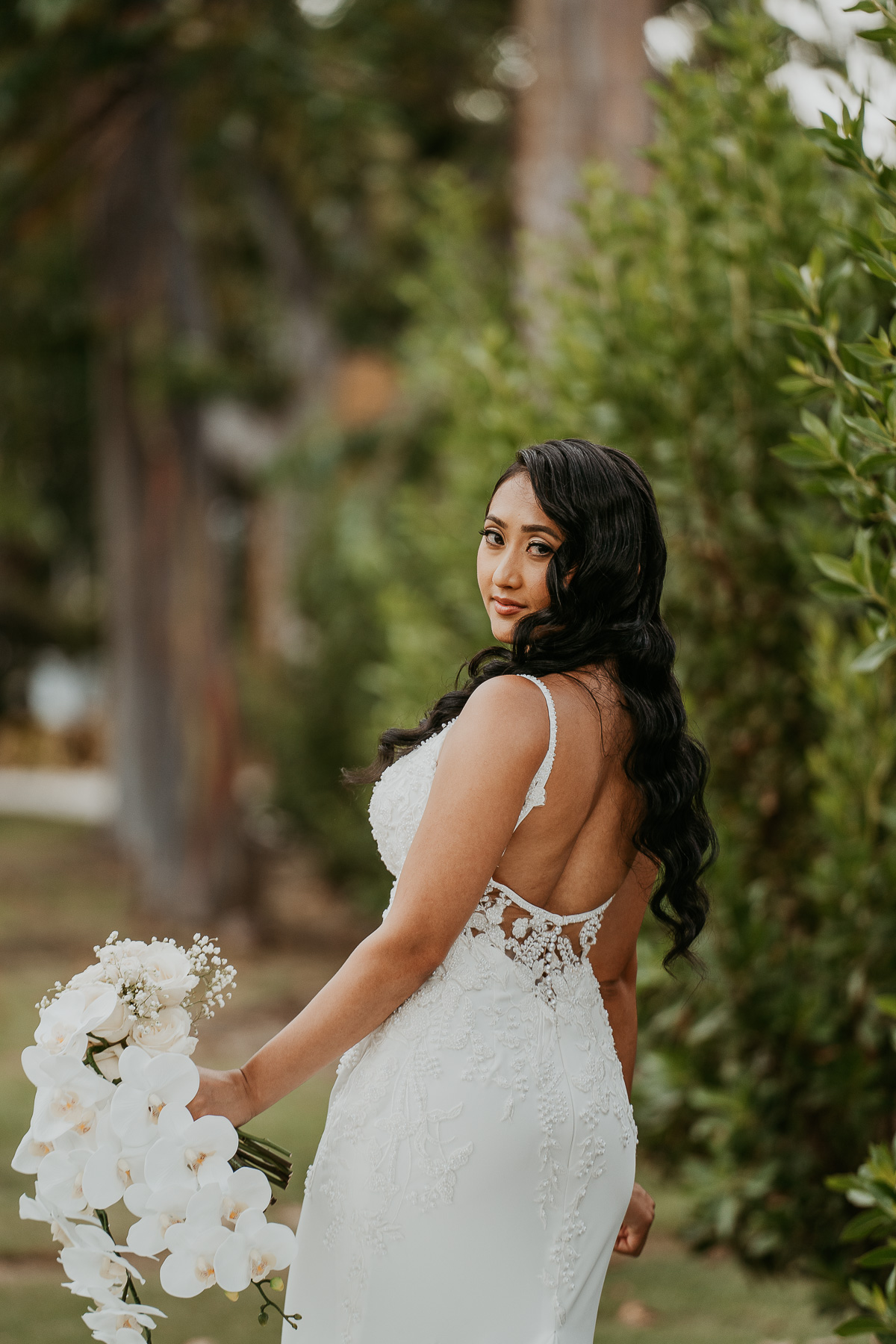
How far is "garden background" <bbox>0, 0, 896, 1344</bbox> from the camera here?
3654 millimetres

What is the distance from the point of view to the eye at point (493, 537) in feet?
7.16

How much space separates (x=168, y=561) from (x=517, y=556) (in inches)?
362

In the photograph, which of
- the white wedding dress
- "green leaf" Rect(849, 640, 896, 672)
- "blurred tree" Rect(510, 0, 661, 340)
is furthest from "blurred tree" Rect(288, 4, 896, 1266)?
"blurred tree" Rect(510, 0, 661, 340)

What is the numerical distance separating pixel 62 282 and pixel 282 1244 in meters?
14.7

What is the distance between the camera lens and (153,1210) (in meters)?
1.84

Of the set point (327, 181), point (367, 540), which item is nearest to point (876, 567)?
point (367, 540)

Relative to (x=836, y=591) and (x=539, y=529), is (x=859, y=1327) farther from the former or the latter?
(x=539, y=529)

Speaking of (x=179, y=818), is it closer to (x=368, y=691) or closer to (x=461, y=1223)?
(x=368, y=691)

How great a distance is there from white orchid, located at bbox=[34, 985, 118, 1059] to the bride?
186 millimetres

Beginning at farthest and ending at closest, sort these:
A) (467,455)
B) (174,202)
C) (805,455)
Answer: (174,202)
(467,455)
(805,455)

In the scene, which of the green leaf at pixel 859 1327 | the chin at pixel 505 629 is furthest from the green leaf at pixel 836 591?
the green leaf at pixel 859 1327

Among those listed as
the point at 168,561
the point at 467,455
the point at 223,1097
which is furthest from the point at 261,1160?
the point at 168,561

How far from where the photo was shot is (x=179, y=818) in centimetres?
1096

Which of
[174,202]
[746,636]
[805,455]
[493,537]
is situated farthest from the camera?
[174,202]
